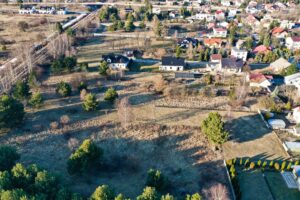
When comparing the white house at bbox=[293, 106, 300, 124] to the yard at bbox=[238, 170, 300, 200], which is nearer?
the yard at bbox=[238, 170, 300, 200]

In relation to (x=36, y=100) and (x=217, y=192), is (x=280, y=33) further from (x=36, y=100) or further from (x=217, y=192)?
(x=36, y=100)

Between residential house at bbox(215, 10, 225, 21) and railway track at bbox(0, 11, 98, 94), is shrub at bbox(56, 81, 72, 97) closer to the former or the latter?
railway track at bbox(0, 11, 98, 94)

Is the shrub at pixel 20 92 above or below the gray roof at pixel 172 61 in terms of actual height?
below

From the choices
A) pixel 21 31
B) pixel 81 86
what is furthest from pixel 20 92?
pixel 21 31

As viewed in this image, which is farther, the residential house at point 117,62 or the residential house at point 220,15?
the residential house at point 220,15

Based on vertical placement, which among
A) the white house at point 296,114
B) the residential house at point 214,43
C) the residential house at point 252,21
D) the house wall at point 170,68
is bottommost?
the white house at point 296,114

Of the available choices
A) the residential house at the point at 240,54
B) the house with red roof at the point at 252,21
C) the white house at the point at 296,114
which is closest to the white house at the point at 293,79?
the white house at the point at 296,114

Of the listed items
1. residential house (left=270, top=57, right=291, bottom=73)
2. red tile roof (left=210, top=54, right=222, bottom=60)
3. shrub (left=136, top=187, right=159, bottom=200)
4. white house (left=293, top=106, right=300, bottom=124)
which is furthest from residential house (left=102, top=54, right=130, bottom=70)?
shrub (left=136, top=187, right=159, bottom=200)

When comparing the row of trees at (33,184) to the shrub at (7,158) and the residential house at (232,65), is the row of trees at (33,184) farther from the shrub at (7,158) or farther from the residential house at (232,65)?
the residential house at (232,65)
